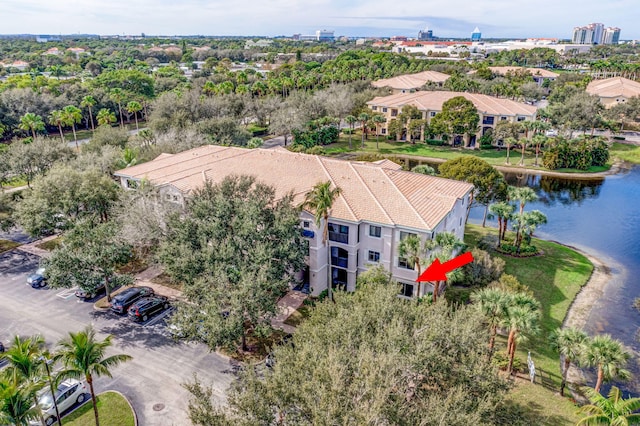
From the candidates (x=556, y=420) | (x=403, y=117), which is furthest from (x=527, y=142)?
(x=556, y=420)

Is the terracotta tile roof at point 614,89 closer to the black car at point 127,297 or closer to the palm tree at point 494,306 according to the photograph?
the palm tree at point 494,306

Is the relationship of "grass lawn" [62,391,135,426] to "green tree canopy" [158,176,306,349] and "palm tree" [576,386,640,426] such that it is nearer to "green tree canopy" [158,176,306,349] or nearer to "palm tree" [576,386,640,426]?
"green tree canopy" [158,176,306,349]

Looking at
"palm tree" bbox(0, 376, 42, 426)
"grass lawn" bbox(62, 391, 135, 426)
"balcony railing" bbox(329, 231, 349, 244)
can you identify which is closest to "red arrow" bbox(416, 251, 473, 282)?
"balcony railing" bbox(329, 231, 349, 244)

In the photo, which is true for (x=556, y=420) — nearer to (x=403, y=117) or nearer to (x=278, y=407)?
(x=278, y=407)

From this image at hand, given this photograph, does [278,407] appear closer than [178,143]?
Yes

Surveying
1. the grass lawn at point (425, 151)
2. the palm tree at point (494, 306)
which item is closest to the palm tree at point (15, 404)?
the palm tree at point (494, 306)
